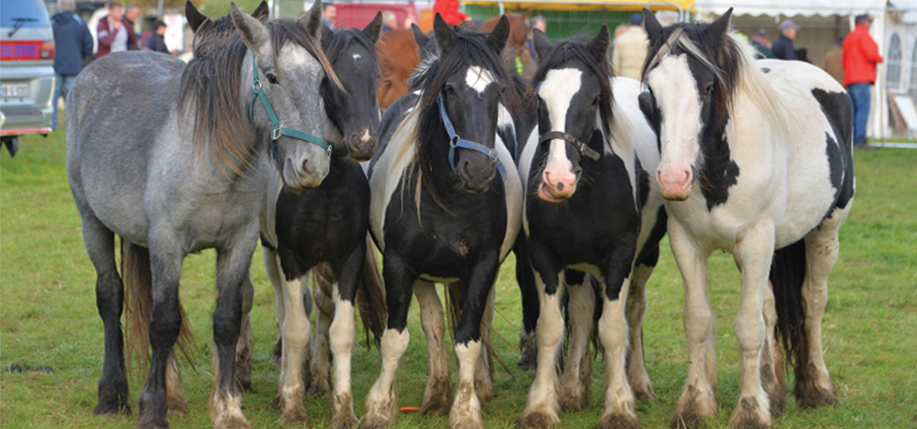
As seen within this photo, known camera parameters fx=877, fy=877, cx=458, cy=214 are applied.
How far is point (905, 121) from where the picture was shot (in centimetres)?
1642

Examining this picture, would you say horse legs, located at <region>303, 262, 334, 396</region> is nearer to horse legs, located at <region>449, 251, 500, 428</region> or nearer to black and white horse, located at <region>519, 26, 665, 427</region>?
horse legs, located at <region>449, 251, 500, 428</region>

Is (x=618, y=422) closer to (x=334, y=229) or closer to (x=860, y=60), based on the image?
(x=334, y=229)

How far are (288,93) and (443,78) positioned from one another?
74 centimetres

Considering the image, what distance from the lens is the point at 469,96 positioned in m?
3.97

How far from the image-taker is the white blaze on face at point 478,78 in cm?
398

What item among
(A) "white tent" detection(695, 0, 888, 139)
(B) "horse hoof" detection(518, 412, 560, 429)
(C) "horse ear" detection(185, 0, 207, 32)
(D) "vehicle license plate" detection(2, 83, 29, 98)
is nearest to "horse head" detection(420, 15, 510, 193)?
(C) "horse ear" detection(185, 0, 207, 32)

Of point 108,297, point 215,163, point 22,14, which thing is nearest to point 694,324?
point 215,163

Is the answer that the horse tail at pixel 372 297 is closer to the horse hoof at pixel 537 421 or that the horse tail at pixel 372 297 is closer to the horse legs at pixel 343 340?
the horse legs at pixel 343 340

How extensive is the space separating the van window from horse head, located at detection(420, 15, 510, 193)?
895cm

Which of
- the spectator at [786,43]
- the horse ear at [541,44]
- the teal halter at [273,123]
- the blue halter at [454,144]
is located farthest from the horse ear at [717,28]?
the spectator at [786,43]

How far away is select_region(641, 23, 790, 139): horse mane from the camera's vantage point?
13.3 feet

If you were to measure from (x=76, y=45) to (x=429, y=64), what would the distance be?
391 inches

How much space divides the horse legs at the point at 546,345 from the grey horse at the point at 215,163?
4.37 ft

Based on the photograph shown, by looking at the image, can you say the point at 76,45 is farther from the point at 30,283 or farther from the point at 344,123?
the point at 344,123
